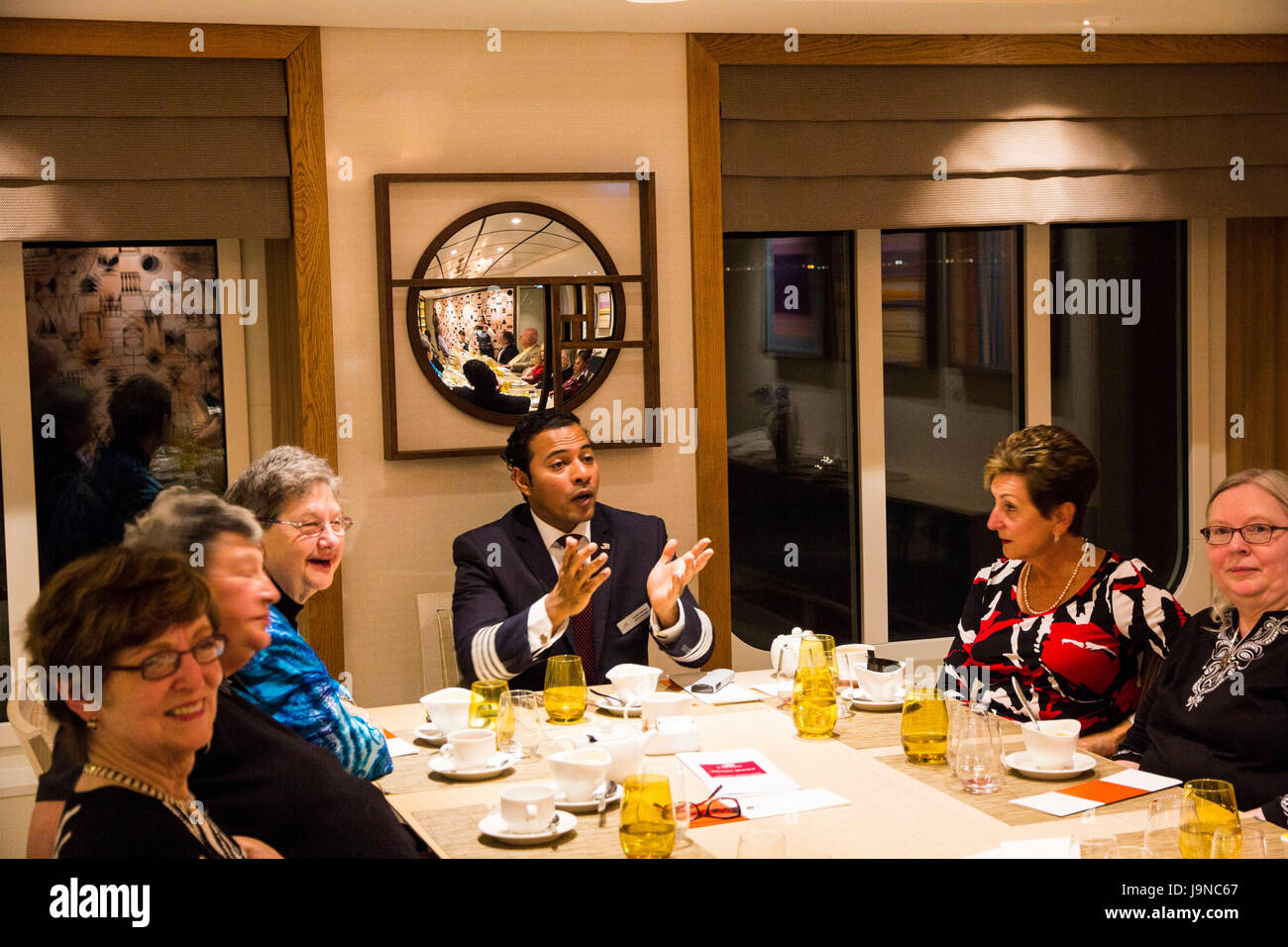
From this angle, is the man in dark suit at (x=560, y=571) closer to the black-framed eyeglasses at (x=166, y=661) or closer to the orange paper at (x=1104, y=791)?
the orange paper at (x=1104, y=791)

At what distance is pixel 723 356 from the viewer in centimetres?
390

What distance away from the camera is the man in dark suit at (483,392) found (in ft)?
12.2

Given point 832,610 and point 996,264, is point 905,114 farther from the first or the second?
point 832,610

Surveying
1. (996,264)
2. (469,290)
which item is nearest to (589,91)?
(469,290)

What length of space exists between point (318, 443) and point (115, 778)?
240cm

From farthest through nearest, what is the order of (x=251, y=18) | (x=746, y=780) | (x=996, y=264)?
(x=996, y=264)
(x=251, y=18)
(x=746, y=780)

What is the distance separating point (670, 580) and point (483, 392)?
3.29ft

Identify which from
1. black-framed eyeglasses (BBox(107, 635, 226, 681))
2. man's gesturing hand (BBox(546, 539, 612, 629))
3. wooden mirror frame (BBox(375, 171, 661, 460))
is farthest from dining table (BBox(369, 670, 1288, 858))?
wooden mirror frame (BBox(375, 171, 661, 460))

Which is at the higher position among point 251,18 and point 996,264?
point 251,18

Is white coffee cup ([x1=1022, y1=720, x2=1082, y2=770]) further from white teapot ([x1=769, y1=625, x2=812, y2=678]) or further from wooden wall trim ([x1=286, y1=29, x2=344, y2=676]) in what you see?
wooden wall trim ([x1=286, y1=29, x2=344, y2=676])

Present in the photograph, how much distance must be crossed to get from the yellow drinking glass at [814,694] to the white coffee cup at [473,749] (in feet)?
1.98

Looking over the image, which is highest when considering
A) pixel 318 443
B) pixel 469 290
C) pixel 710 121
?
pixel 710 121
